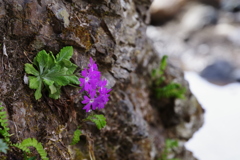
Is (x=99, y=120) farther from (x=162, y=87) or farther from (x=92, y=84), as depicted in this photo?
(x=162, y=87)

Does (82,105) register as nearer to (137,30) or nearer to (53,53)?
(53,53)

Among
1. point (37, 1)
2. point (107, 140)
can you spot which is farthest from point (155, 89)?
point (37, 1)

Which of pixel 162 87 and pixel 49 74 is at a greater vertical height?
pixel 49 74

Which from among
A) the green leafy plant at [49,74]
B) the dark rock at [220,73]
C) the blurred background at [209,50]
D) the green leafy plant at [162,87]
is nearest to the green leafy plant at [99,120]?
the green leafy plant at [49,74]

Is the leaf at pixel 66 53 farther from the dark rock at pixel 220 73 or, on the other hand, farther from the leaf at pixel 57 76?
the dark rock at pixel 220 73

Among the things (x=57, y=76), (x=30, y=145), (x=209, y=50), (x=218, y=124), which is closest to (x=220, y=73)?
(x=209, y=50)

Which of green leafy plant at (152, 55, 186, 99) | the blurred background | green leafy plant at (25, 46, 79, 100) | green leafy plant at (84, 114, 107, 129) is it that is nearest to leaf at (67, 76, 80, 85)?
green leafy plant at (25, 46, 79, 100)

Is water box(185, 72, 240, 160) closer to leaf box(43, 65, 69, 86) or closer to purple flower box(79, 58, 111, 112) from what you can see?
purple flower box(79, 58, 111, 112)
